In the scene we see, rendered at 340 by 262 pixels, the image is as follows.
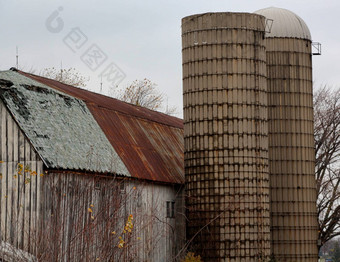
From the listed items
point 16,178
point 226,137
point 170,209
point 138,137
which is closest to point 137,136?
point 138,137

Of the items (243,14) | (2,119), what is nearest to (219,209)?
(243,14)

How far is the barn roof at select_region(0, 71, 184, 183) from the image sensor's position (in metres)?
25.7

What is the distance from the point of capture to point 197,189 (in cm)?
2742

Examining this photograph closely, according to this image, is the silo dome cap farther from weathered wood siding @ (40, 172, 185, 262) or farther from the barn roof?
weathered wood siding @ (40, 172, 185, 262)

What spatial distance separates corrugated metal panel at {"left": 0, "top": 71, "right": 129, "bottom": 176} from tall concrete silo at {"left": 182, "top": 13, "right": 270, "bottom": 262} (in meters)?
4.02

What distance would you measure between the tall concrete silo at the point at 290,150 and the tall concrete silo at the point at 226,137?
3.26 metres

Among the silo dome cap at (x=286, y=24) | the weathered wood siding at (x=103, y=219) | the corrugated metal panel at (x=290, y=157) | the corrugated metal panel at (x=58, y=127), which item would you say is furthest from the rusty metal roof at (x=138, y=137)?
the silo dome cap at (x=286, y=24)

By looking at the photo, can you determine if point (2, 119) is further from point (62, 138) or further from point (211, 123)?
point (211, 123)

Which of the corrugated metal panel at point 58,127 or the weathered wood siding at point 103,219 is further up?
the corrugated metal panel at point 58,127

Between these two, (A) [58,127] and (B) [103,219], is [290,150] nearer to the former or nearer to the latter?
(A) [58,127]

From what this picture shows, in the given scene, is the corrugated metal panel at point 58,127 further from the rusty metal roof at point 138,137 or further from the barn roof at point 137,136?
the rusty metal roof at point 138,137

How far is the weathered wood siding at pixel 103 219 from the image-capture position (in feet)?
53.1

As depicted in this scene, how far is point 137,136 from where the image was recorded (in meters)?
28.3

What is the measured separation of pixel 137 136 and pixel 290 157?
22.7 feet
